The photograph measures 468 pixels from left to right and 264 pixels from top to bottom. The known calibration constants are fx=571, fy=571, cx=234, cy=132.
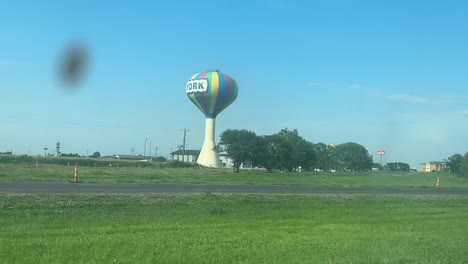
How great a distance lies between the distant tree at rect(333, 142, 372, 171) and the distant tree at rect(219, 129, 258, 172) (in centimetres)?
3208

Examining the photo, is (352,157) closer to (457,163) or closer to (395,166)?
(395,166)

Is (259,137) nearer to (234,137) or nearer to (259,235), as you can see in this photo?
(234,137)

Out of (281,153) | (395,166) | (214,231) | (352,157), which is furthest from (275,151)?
(214,231)

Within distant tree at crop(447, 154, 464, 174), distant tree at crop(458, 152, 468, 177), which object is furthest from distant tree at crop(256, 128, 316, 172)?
distant tree at crop(458, 152, 468, 177)

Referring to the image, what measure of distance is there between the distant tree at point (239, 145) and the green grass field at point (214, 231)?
83.3 m

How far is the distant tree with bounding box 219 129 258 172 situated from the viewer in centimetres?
10412

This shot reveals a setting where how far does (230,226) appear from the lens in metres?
13.1

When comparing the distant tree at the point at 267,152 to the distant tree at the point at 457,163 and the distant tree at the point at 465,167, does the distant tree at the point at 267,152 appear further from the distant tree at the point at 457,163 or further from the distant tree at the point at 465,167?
the distant tree at the point at 465,167

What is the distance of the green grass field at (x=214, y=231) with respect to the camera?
9188mm

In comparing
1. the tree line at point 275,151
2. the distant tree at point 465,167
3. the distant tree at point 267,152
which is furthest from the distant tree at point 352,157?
the distant tree at point 465,167

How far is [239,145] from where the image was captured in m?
105

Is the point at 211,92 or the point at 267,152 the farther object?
the point at 267,152

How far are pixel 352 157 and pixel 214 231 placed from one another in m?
123

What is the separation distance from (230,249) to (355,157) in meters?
122
